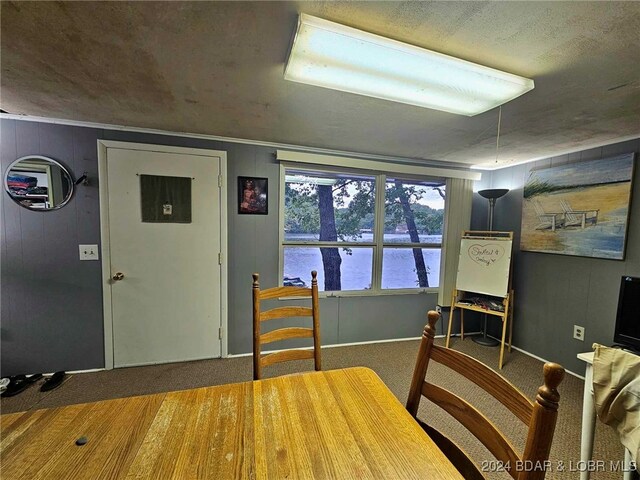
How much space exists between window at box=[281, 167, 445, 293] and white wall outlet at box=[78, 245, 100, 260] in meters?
1.66

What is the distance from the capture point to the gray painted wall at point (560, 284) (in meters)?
2.35

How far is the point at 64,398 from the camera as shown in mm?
2096

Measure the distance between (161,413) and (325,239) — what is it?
7.53 ft

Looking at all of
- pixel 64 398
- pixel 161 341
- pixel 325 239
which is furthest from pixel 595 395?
pixel 64 398

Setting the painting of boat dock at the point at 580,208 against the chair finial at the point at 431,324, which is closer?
the chair finial at the point at 431,324

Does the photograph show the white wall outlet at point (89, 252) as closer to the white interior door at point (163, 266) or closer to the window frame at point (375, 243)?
the white interior door at point (163, 266)

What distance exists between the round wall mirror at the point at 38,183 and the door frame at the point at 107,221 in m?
0.26

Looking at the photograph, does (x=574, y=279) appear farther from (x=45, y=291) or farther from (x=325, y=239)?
(x=45, y=291)

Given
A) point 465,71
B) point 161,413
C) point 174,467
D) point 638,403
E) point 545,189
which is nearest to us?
point 174,467

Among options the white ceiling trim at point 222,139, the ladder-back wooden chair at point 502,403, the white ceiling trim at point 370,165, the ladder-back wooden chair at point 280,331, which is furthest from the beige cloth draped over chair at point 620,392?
the white ceiling trim at point 222,139

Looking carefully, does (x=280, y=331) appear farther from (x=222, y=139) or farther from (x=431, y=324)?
(x=222, y=139)

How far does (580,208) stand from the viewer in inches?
101

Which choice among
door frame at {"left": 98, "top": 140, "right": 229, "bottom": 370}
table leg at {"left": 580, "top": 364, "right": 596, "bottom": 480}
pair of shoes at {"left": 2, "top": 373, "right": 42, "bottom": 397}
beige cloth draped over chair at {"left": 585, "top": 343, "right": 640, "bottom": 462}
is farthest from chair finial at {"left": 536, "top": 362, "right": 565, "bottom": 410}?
pair of shoes at {"left": 2, "top": 373, "right": 42, "bottom": 397}

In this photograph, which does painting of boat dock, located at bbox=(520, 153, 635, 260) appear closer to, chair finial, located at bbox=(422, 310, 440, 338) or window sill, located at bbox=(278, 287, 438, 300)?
window sill, located at bbox=(278, 287, 438, 300)
